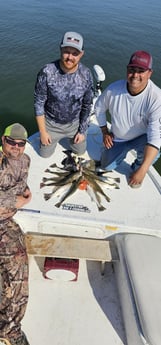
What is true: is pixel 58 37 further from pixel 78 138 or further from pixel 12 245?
pixel 12 245

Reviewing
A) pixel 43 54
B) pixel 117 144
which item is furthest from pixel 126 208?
pixel 43 54

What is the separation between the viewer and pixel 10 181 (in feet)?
10.0

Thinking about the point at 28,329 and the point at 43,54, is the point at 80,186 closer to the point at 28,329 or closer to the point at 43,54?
the point at 28,329

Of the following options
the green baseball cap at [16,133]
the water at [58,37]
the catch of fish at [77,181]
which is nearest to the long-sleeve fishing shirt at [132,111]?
the catch of fish at [77,181]

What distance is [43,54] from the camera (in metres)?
10.3

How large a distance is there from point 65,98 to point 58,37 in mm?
8697

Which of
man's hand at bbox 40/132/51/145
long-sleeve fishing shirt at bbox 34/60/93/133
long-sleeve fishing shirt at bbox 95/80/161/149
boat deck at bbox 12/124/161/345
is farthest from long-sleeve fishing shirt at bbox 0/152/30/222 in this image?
long-sleeve fishing shirt at bbox 95/80/161/149

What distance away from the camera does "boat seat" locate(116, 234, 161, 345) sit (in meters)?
2.53

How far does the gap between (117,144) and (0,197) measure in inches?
75.7

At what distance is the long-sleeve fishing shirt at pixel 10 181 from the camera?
2.95 meters

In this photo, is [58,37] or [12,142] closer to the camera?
[12,142]

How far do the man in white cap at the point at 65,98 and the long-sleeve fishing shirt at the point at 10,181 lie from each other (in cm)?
121

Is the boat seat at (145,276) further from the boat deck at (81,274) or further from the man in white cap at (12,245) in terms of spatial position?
the man in white cap at (12,245)

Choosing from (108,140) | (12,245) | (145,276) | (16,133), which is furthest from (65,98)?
(145,276)
